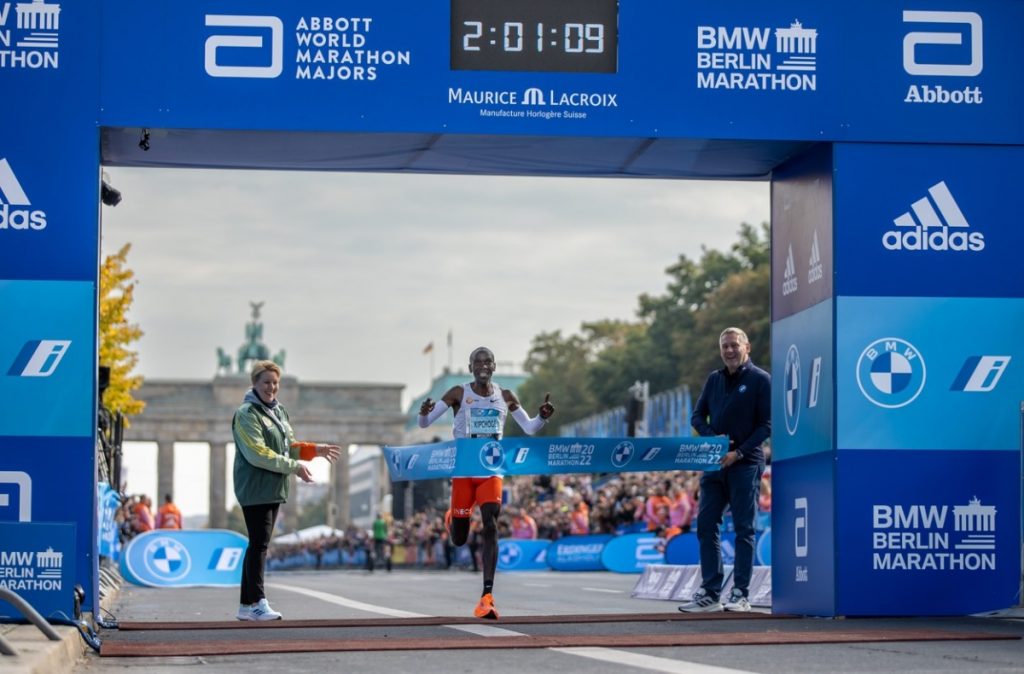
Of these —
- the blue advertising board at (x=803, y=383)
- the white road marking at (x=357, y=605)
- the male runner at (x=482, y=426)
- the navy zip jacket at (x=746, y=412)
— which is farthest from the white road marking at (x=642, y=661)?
the white road marking at (x=357, y=605)

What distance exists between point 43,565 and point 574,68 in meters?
4.93

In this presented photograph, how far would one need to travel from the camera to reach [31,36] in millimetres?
12367

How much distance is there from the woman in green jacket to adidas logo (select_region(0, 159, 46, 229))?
1732 mm

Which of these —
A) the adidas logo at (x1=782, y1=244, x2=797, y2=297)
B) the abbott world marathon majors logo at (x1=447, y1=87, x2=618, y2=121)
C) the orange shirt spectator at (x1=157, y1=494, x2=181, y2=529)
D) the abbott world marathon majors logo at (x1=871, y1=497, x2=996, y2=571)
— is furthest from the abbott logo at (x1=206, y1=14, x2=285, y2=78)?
the orange shirt spectator at (x1=157, y1=494, x2=181, y2=529)

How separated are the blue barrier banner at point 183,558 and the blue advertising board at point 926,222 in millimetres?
14774

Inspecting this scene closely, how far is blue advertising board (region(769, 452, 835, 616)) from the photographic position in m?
12.8

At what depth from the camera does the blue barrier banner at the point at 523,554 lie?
41.0 meters

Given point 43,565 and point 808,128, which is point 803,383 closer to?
point 808,128

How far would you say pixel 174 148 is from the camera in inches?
523

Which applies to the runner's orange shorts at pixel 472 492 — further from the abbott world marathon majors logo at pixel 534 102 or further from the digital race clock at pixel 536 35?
the digital race clock at pixel 536 35

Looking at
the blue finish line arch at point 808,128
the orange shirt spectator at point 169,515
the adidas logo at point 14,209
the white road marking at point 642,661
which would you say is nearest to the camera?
the white road marking at point 642,661

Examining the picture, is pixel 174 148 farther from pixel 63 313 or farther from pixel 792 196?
pixel 792 196

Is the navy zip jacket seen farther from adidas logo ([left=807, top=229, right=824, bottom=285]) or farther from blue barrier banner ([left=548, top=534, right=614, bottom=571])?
blue barrier banner ([left=548, top=534, right=614, bottom=571])

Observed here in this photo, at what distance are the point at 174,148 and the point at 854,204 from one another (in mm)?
4857
